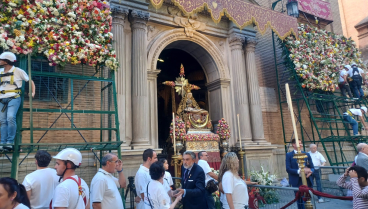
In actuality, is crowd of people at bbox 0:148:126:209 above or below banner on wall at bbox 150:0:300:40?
below

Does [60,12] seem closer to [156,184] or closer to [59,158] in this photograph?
[59,158]

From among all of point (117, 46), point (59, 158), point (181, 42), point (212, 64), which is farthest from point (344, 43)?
point (59, 158)

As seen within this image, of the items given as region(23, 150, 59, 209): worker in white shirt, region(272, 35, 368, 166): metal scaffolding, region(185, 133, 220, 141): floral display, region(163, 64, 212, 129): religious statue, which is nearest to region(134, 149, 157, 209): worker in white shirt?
region(23, 150, 59, 209): worker in white shirt

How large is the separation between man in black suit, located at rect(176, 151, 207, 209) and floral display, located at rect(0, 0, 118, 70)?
13.7 ft

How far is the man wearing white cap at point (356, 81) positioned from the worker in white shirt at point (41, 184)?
14.8m

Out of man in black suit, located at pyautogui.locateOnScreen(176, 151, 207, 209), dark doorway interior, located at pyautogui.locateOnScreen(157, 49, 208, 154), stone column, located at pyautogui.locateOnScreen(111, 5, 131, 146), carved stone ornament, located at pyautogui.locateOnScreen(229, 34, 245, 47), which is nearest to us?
man in black suit, located at pyautogui.locateOnScreen(176, 151, 207, 209)

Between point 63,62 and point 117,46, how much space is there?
7.94ft

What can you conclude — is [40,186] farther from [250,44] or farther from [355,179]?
[250,44]

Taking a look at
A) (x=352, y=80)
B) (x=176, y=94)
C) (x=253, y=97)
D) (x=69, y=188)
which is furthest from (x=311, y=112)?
(x=69, y=188)

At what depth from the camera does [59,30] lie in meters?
6.89

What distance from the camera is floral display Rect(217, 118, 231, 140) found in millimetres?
10411

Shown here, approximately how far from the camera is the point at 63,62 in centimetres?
678

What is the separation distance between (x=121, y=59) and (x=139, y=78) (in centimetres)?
86

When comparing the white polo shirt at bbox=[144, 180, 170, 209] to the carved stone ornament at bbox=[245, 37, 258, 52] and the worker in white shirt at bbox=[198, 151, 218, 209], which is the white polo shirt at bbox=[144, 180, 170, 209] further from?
the carved stone ornament at bbox=[245, 37, 258, 52]
